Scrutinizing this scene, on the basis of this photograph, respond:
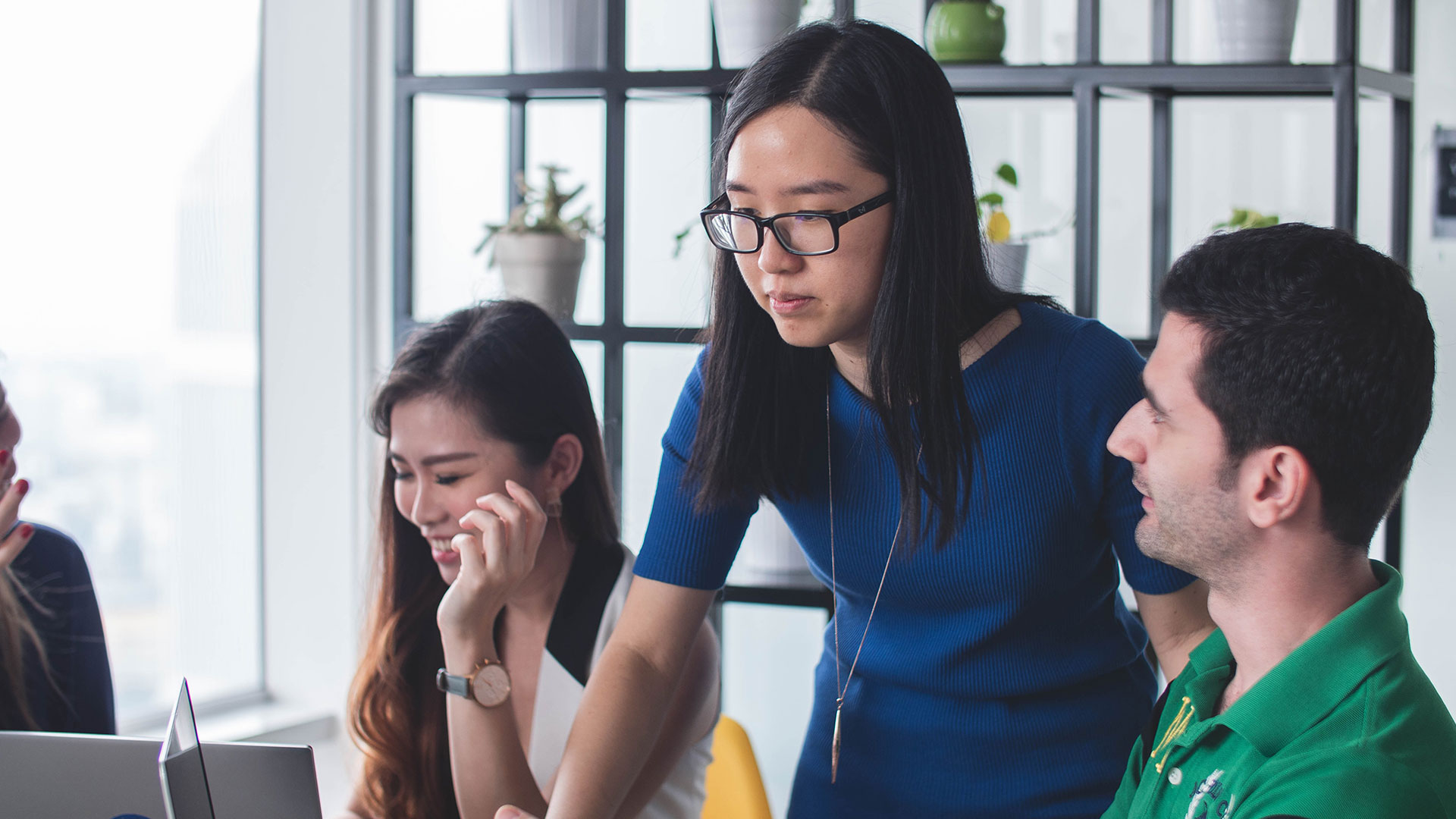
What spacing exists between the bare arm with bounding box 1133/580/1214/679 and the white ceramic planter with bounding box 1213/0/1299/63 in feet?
3.63

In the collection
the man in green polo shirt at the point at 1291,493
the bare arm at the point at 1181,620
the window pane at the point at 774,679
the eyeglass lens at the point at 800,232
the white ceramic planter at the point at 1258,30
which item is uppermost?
the white ceramic planter at the point at 1258,30

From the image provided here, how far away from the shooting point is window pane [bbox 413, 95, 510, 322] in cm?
275

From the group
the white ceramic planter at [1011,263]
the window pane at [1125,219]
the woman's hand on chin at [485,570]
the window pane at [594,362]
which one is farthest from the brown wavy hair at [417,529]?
the window pane at [1125,219]

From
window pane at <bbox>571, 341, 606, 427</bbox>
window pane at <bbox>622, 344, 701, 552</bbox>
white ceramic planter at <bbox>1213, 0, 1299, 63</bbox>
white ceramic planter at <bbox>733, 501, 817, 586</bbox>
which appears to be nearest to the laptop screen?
white ceramic planter at <bbox>733, 501, 817, 586</bbox>

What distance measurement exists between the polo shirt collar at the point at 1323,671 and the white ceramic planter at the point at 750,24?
58.2 inches

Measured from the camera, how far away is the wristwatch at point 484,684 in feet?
4.53

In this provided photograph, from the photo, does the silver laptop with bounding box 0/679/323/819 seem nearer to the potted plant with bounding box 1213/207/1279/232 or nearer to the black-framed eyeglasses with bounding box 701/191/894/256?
the black-framed eyeglasses with bounding box 701/191/894/256

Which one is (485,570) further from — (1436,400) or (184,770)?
(1436,400)

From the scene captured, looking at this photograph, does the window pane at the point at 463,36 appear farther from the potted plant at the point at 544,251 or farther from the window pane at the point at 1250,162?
the window pane at the point at 1250,162

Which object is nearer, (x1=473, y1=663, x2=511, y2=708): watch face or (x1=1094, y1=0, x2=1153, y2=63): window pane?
(x1=473, y1=663, x2=511, y2=708): watch face

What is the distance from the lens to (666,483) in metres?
1.35

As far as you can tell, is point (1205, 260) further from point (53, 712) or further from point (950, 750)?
point (53, 712)

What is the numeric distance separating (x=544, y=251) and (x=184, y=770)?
1.65 meters

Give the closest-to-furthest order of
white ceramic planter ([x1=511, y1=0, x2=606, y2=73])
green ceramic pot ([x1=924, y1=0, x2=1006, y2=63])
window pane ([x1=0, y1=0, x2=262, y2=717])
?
green ceramic pot ([x1=924, y1=0, x2=1006, y2=63]) < white ceramic planter ([x1=511, y1=0, x2=606, y2=73]) < window pane ([x1=0, y1=0, x2=262, y2=717])
